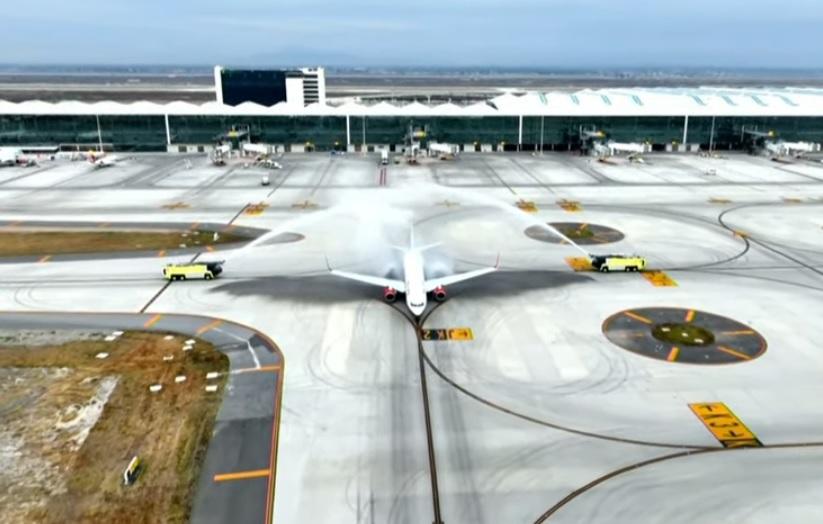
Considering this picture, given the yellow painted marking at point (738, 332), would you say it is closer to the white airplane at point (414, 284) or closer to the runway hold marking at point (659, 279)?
the runway hold marking at point (659, 279)

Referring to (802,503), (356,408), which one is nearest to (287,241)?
(356,408)

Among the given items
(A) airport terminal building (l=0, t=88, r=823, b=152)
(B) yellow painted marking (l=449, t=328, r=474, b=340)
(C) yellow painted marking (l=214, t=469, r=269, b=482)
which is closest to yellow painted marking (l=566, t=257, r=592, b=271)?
(B) yellow painted marking (l=449, t=328, r=474, b=340)

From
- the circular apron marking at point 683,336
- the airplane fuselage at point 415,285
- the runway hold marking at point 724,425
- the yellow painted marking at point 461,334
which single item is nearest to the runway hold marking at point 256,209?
the airplane fuselage at point 415,285

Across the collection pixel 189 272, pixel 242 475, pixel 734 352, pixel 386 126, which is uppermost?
pixel 386 126

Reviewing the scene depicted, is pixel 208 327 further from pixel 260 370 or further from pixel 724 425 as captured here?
pixel 724 425

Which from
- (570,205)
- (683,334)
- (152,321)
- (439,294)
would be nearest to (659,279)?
(683,334)

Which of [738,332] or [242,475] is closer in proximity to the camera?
[242,475]

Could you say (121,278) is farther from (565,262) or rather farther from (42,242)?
(565,262)
